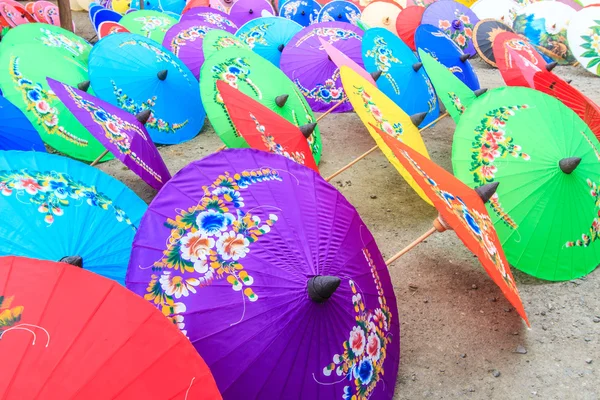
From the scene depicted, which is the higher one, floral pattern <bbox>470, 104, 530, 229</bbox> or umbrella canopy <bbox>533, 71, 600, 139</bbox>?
floral pattern <bbox>470, 104, 530, 229</bbox>

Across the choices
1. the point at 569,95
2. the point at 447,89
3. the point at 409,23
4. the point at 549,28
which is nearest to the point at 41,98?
the point at 447,89

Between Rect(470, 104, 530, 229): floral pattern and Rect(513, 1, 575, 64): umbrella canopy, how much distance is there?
4.48m

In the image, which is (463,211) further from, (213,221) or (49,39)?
(49,39)

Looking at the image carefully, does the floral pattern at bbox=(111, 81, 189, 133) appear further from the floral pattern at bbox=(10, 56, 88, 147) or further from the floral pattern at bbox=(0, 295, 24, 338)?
the floral pattern at bbox=(0, 295, 24, 338)

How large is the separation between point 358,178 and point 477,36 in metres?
3.30

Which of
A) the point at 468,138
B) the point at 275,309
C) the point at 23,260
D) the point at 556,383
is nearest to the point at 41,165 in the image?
the point at 23,260

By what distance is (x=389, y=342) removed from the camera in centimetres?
175

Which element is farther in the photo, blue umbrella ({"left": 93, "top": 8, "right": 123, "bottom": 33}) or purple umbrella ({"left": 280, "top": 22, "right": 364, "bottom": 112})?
blue umbrella ({"left": 93, "top": 8, "right": 123, "bottom": 33})

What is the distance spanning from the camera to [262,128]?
2346 mm

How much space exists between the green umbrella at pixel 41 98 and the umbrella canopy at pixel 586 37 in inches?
200

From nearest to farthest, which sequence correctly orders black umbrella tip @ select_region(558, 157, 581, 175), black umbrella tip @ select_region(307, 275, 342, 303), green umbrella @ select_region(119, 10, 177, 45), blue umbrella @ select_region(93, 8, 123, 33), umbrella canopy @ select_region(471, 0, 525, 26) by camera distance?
black umbrella tip @ select_region(307, 275, 342, 303), black umbrella tip @ select_region(558, 157, 581, 175), green umbrella @ select_region(119, 10, 177, 45), blue umbrella @ select_region(93, 8, 123, 33), umbrella canopy @ select_region(471, 0, 525, 26)

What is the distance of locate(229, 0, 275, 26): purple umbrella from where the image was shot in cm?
602

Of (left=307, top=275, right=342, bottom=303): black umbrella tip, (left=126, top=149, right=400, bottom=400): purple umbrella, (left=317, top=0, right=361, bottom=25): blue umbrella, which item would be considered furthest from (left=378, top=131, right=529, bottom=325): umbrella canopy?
(left=317, top=0, right=361, bottom=25): blue umbrella

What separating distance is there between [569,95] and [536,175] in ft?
4.33
